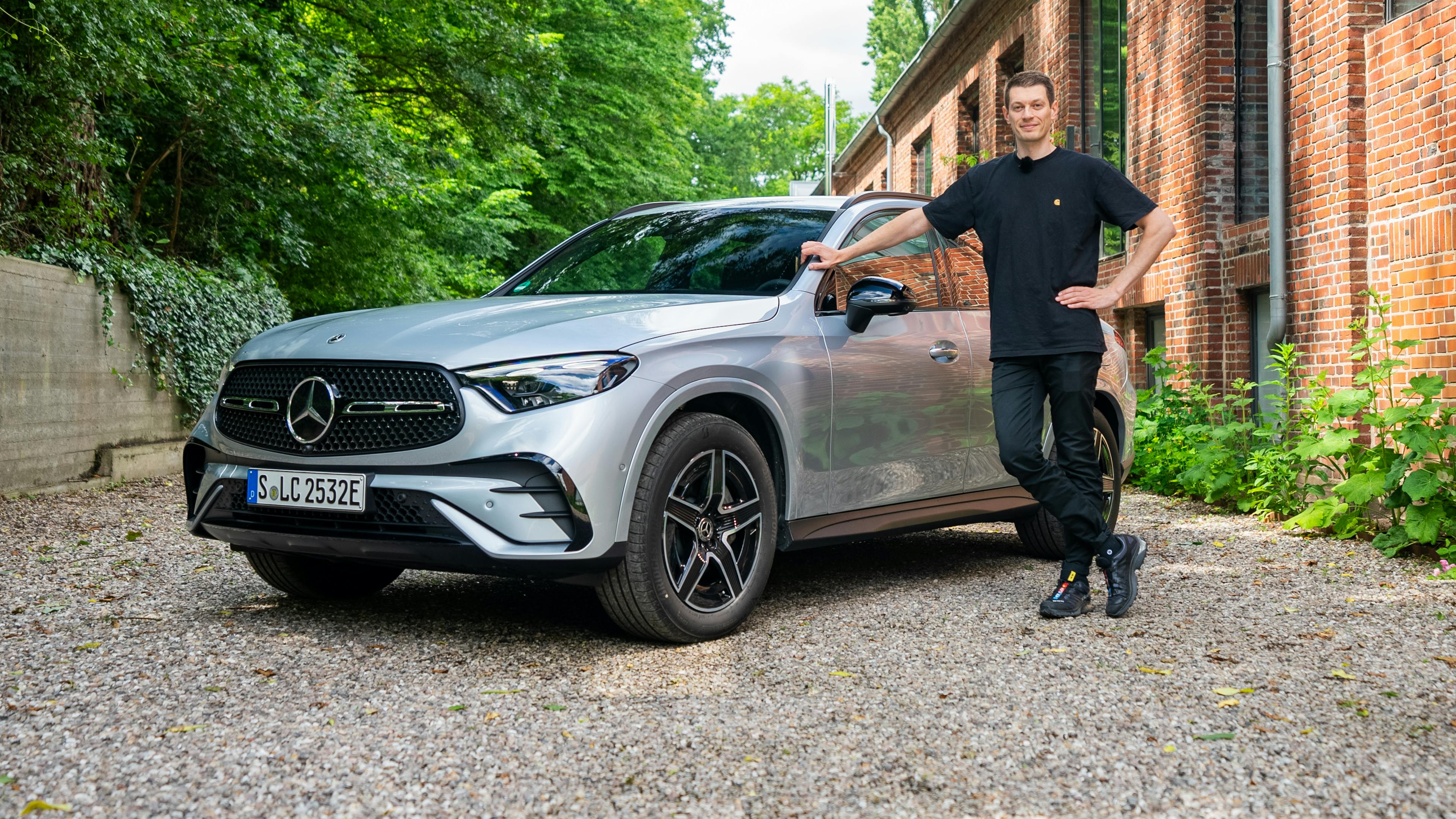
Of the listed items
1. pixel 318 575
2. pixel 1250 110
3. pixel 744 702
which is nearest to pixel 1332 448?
pixel 1250 110

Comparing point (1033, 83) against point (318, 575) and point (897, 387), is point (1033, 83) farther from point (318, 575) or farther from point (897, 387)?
point (318, 575)

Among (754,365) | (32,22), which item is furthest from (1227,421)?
(32,22)

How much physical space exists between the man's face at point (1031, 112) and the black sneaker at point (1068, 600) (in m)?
1.71

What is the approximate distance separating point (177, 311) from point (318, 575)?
708 centimetres

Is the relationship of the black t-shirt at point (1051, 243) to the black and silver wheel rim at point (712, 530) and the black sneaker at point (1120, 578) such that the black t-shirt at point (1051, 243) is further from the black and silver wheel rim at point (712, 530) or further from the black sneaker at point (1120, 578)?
the black and silver wheel rim at point (712, 530)

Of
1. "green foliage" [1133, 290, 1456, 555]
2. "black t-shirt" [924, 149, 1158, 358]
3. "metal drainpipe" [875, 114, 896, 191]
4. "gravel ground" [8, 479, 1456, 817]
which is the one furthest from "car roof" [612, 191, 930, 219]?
"metal drainpipe" [875, 114, 896, 191]

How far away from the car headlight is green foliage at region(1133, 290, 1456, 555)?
4.51 metres

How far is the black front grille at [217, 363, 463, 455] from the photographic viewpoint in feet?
12.8

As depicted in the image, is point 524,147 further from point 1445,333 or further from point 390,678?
point 390,678

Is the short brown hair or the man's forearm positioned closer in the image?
the man's forearm

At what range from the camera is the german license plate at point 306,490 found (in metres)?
3.96

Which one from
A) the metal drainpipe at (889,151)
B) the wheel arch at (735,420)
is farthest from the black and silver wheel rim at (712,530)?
the metal drainpipe at (889,151)

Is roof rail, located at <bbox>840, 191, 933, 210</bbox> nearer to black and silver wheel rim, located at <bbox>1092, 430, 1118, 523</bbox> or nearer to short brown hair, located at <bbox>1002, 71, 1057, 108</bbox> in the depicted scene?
short brown hair, located at <bbox>1002, 71, 1057, 108</bbox>

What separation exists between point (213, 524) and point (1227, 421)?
307 inches
